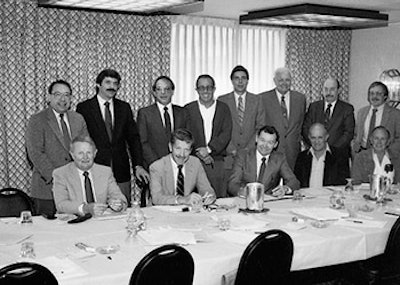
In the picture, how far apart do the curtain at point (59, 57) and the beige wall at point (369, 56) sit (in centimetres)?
303

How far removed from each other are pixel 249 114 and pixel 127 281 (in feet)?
12.5

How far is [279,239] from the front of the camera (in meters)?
3.15

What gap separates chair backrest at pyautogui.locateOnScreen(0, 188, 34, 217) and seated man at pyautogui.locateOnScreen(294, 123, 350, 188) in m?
2.65

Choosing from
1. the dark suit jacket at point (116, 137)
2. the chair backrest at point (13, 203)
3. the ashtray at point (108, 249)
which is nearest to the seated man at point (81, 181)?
the chair backrest at point (13, 203)

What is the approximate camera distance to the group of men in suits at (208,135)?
521 centimetres

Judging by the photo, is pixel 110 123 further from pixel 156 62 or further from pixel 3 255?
pixel 3 255

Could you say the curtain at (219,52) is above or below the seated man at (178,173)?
above

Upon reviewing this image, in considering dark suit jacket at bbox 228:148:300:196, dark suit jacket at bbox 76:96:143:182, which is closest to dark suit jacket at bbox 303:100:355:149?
dark suit jacket at bbox 228:148:300:196

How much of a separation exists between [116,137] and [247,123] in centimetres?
141

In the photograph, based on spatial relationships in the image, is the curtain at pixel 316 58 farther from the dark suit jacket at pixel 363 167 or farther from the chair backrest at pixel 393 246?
the chair backrest at pixel 393 246

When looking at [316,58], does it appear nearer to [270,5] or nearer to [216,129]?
[270,5]

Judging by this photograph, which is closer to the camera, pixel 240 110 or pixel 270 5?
pixel 240 110

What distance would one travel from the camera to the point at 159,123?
19.4 feet

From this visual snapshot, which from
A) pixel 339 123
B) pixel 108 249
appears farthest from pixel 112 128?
pixel 108 249
